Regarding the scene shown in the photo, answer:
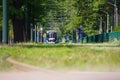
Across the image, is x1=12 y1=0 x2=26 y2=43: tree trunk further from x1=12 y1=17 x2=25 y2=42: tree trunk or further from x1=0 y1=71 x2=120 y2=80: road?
x1=0 y1=71 x2=120 y2=80: road

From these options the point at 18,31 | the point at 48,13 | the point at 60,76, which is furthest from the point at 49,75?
the point at 48,13

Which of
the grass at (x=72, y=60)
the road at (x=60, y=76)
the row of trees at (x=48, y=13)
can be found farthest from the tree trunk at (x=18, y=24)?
the road at (x=60, y=76)

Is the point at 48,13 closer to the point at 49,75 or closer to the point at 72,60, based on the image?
the point at 72,60

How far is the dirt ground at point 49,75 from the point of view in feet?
38.2

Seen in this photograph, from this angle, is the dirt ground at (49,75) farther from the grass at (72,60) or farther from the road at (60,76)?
the grass at (72,60)

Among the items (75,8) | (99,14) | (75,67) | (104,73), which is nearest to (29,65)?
(75,67)

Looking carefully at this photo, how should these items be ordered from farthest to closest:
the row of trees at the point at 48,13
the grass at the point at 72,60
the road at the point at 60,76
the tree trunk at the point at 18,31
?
the tree trunk at the point at 18,31, the row of trees at the point at 48,13, the grass at the point at 72,60, the road at the point at 60,76

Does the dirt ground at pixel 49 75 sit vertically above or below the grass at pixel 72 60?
below

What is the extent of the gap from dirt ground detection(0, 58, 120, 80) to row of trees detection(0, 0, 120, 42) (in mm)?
23780

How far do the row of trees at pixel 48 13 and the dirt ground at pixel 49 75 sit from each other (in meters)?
23.8

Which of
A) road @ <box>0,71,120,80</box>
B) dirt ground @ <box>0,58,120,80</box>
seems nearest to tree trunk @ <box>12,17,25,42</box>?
dirt ground @ <box>0,58,120,80</box>

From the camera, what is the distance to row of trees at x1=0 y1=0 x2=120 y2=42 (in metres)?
40.0

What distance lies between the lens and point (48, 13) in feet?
293

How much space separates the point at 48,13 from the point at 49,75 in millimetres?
77329
